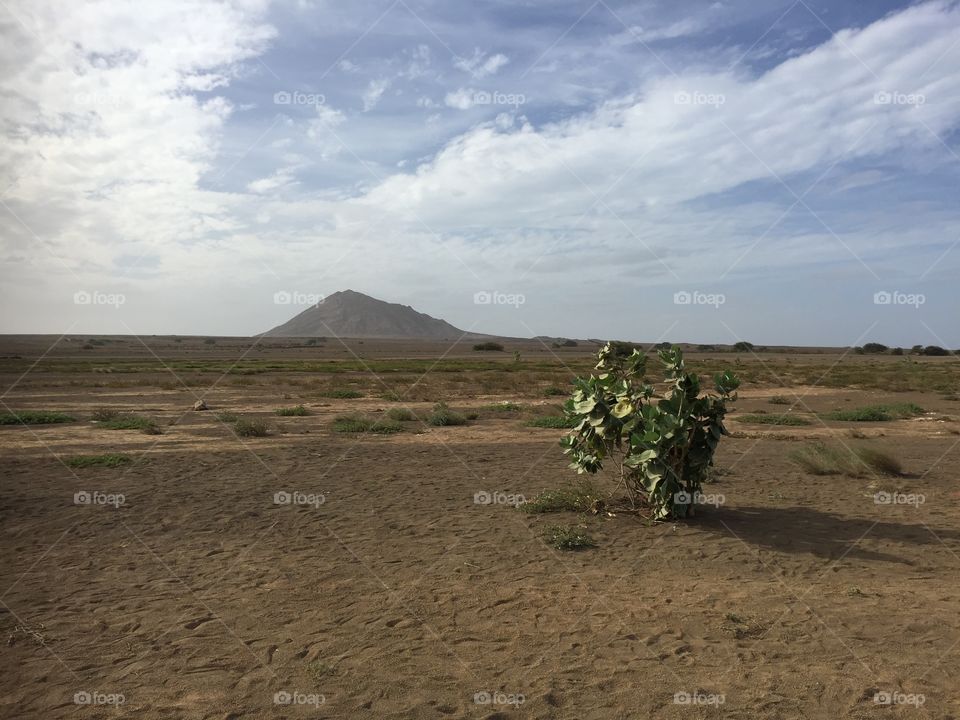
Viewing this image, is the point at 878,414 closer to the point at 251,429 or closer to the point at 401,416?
the point at 401,416

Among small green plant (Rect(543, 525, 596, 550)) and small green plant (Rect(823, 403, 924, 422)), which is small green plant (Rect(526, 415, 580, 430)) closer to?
small green plant (Rect(823, 403, 924, 422))

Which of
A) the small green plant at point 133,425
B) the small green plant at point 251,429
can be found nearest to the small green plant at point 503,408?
the small green plant at point 251,429

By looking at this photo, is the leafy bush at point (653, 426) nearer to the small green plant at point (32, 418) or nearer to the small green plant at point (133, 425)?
the small green plant at point (133, 425)

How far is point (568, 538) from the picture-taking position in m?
7.86

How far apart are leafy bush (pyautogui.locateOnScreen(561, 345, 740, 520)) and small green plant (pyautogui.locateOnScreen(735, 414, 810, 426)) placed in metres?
11.8

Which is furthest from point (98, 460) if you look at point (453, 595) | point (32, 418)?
point (453, 595)

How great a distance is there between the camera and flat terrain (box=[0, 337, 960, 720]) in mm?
4582

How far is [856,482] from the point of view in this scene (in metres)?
11.2

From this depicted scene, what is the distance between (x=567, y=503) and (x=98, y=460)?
8.75 m

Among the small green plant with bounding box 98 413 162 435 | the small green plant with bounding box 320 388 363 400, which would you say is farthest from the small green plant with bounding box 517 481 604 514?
the small green plant with bounding box 320 388 363 400

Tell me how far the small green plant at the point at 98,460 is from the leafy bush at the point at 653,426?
27.7 feet

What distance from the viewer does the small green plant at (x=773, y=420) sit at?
769 inches

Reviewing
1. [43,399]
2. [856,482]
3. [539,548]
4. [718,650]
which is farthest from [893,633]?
[43,399]

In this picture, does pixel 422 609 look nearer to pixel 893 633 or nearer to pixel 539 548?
pixel 539 548
